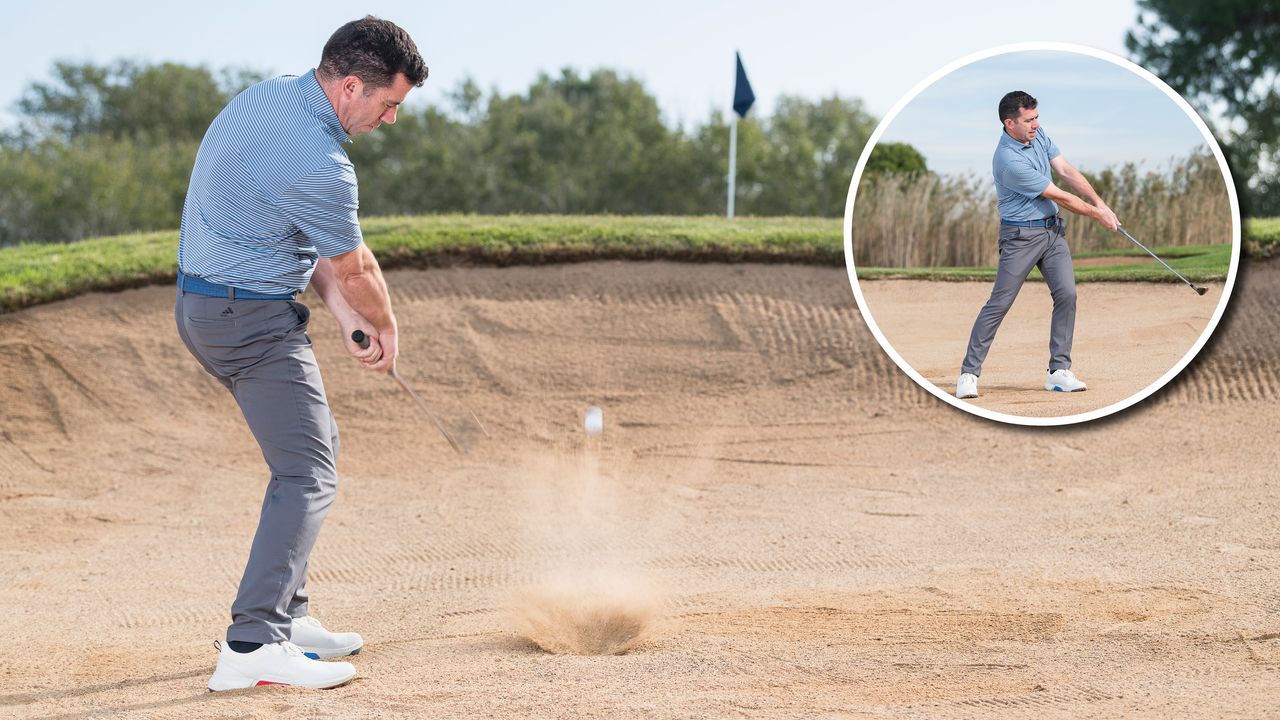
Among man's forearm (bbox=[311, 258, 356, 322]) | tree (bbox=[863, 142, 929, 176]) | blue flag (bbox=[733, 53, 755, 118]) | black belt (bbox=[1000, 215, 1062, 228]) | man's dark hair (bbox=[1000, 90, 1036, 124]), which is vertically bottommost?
man's forearm (bbox=[311, 258, 356, 322])

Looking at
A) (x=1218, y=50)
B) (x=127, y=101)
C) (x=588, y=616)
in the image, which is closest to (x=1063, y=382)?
(x=588, y=616)

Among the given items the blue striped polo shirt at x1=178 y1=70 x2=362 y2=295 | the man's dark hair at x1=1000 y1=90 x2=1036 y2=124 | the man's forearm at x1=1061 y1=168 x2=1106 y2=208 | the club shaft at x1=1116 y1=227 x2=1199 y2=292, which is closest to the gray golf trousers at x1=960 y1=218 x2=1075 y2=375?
the man's forearm at x1=1061 y1=168 x2=1106 y2=208

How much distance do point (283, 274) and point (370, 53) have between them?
2.80ft

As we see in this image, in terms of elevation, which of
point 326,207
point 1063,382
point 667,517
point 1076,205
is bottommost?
point 667,517

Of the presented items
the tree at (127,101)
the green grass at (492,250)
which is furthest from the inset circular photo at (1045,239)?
the tree at (127,101)

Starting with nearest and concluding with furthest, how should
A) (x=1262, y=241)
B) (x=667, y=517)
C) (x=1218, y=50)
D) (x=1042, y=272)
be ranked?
(x=1042, y=272) → (x=667, y=517) → (x=1262, y=241) → (x=1218, y=50)

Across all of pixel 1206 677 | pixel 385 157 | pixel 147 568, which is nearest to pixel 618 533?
pixel 147 568

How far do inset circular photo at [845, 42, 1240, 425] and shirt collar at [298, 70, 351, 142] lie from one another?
2.12 metres

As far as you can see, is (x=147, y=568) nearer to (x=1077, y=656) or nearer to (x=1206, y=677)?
(x=1077, y=656)

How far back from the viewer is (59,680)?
434 centimetres

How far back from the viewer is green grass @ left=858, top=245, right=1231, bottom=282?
410 cm

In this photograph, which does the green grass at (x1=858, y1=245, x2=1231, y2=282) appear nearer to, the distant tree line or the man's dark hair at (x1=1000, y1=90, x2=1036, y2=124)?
the man's dark hair at (x1=1000, y1=90, x2=1036, y2=124)

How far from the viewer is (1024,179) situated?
13.0 feet

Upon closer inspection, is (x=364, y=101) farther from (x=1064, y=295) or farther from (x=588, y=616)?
(x=1064, y=295)
